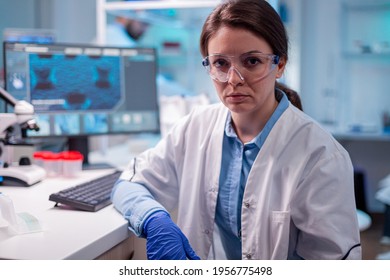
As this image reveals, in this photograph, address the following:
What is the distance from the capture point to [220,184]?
1.15 m

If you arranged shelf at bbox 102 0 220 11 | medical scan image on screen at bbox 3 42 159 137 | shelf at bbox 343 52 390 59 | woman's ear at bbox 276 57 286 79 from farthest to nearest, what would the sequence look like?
shelf at bbox 343 52 390 59
shelf at bbox 102 0 220 11
medical scan image on screen at bbox 3 42 159 137
woman's ear at bbox 276 57 286 79

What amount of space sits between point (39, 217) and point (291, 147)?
0.55 meters

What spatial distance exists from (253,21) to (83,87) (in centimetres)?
85

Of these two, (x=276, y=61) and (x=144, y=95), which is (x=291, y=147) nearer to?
(x=276, y=61)

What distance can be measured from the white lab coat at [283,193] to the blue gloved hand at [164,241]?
16cm

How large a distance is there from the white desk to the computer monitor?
43 cm

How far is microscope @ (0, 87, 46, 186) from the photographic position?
4.46 ft

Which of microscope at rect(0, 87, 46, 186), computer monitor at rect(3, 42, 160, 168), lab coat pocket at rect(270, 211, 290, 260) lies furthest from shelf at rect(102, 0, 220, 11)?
lab coat pocket at rect(270, 211, 290, 260)

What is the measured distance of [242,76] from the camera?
1.05 m

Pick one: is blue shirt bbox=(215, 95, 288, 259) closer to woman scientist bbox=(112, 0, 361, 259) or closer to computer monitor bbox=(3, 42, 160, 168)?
woman scientist bbox=(112, 0, 361, 259)

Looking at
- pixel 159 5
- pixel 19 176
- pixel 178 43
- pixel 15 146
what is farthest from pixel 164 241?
pixel 178 43

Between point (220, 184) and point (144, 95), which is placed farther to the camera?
point (144, 95)

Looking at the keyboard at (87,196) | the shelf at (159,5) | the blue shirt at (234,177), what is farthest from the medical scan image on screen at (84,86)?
the blue shirt at (234,177)
